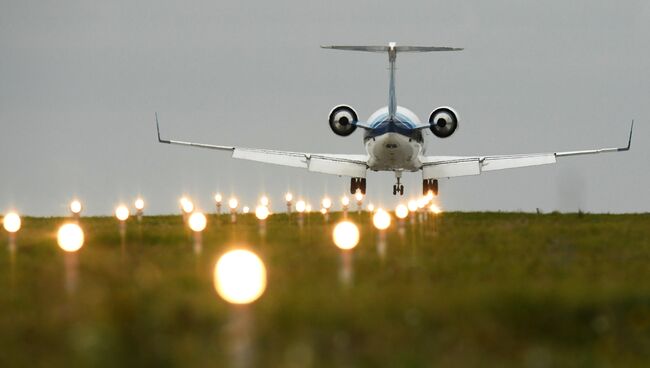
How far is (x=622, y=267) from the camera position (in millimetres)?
27891

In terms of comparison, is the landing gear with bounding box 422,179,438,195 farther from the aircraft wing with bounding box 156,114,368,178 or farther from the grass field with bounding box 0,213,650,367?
the grass field with bounding box 0,213,650,367

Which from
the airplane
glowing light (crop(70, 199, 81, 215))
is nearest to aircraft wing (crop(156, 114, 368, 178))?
the airplane

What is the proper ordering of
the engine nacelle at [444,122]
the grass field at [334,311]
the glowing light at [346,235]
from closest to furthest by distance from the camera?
the grass field at [334,311] → the glowing light at [346,235] → the engine nacelle at [444,122]

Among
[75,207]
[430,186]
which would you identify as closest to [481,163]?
[430,186]

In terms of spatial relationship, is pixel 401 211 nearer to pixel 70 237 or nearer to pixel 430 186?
pixel 70 237

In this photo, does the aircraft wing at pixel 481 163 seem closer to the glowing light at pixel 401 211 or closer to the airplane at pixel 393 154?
the airplane at pixel 393 154

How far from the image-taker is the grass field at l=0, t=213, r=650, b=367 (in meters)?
14.1

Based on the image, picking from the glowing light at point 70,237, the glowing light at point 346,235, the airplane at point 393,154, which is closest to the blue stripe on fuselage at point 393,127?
the airplane at point 393,154

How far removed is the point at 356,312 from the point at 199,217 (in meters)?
12.7

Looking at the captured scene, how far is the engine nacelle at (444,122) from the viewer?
82000mm

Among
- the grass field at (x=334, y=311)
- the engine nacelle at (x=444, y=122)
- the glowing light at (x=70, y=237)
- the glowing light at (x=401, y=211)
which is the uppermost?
the engine nacelle at (x=444, y=122)

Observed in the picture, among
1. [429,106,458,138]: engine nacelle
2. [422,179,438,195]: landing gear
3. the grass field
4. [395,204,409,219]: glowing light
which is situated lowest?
the grass field

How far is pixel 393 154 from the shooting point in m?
79.7

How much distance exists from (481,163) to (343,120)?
1096 cm
